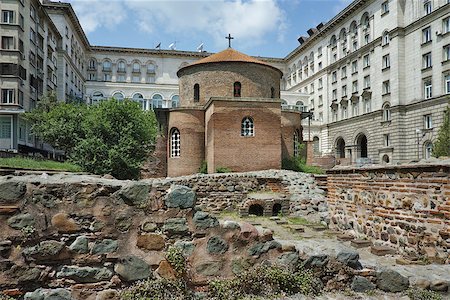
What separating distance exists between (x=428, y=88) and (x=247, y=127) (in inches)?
832

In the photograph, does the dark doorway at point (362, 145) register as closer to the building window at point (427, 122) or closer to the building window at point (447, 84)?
the building window at point (427, 122)

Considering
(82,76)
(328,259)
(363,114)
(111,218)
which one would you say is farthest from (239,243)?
(82,76)

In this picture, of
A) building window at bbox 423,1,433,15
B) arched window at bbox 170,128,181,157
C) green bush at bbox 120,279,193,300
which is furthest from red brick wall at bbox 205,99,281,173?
building window at bbox 423,1,433,15

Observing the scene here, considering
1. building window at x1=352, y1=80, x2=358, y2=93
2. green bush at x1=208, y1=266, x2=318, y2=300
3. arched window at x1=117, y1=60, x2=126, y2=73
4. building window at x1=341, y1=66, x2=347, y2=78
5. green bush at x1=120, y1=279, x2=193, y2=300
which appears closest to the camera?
green bush at x1=120, y1=279, x2=193, y2=300

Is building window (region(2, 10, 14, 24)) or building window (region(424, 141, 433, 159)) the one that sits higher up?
building window (region(2, 10, 14, 24))

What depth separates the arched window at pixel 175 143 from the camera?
93.3 feet

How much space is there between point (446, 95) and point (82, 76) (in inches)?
1912

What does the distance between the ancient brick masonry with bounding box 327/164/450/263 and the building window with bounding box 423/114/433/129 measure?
29.1 meters

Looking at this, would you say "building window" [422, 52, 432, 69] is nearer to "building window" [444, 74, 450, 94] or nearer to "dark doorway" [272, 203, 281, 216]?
"building window" [444, 74, 450, 94]

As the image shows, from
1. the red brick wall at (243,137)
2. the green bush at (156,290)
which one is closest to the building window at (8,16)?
the red brick wall at (243,137)

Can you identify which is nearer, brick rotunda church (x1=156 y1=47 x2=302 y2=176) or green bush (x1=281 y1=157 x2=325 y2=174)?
brick rotunda church (x1=156 y1=47 x2=302 y2=176)

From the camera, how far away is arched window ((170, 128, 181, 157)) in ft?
93.3

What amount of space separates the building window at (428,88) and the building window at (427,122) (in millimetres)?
1910

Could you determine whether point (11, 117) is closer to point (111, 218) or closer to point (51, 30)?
point (51, 30)
